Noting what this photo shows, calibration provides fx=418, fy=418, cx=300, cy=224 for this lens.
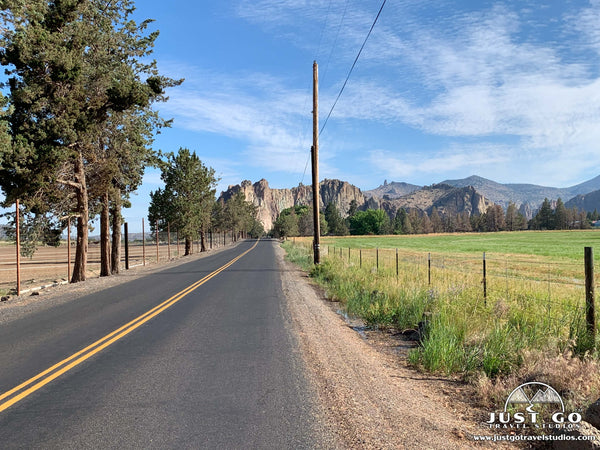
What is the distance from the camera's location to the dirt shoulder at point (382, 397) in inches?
151

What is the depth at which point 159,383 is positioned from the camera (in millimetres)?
5285

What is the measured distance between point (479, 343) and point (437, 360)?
1037mm

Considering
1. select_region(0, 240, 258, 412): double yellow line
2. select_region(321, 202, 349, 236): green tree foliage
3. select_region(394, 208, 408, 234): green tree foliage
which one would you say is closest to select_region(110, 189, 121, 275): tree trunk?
select_region(0, 240, 258, 412): double yellow line

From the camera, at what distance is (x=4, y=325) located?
30.9 feet

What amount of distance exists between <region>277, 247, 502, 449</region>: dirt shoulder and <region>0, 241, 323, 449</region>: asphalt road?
30cm

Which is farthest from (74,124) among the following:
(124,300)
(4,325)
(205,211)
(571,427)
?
(205,211)

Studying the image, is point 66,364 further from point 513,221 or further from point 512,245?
point 513,221

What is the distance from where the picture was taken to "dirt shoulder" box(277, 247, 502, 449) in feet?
12.6

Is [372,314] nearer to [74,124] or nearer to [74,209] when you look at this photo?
[74,124]

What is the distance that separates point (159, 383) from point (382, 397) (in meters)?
2.77

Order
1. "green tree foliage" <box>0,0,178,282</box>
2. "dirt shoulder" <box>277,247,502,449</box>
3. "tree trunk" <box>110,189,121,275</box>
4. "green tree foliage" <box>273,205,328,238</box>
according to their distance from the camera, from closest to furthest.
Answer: "dirt shoulder" <box>277,247,502,449</box> → "green tree foliage" <box>0,0,178,282</box> → "tree trunk" <box>110,189,121,275</box> → "green tree foliage" <box>273,205,328,238</box>

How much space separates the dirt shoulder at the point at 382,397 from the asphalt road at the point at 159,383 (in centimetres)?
30

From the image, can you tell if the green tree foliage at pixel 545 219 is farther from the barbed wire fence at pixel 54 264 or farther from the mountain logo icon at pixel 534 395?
the mountain logo icon at pixel 534 395

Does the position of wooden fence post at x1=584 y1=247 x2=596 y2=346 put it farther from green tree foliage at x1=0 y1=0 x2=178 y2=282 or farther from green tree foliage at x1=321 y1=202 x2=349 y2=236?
green tree foliage at x1=321 y1=202 x2=349 y2=236
